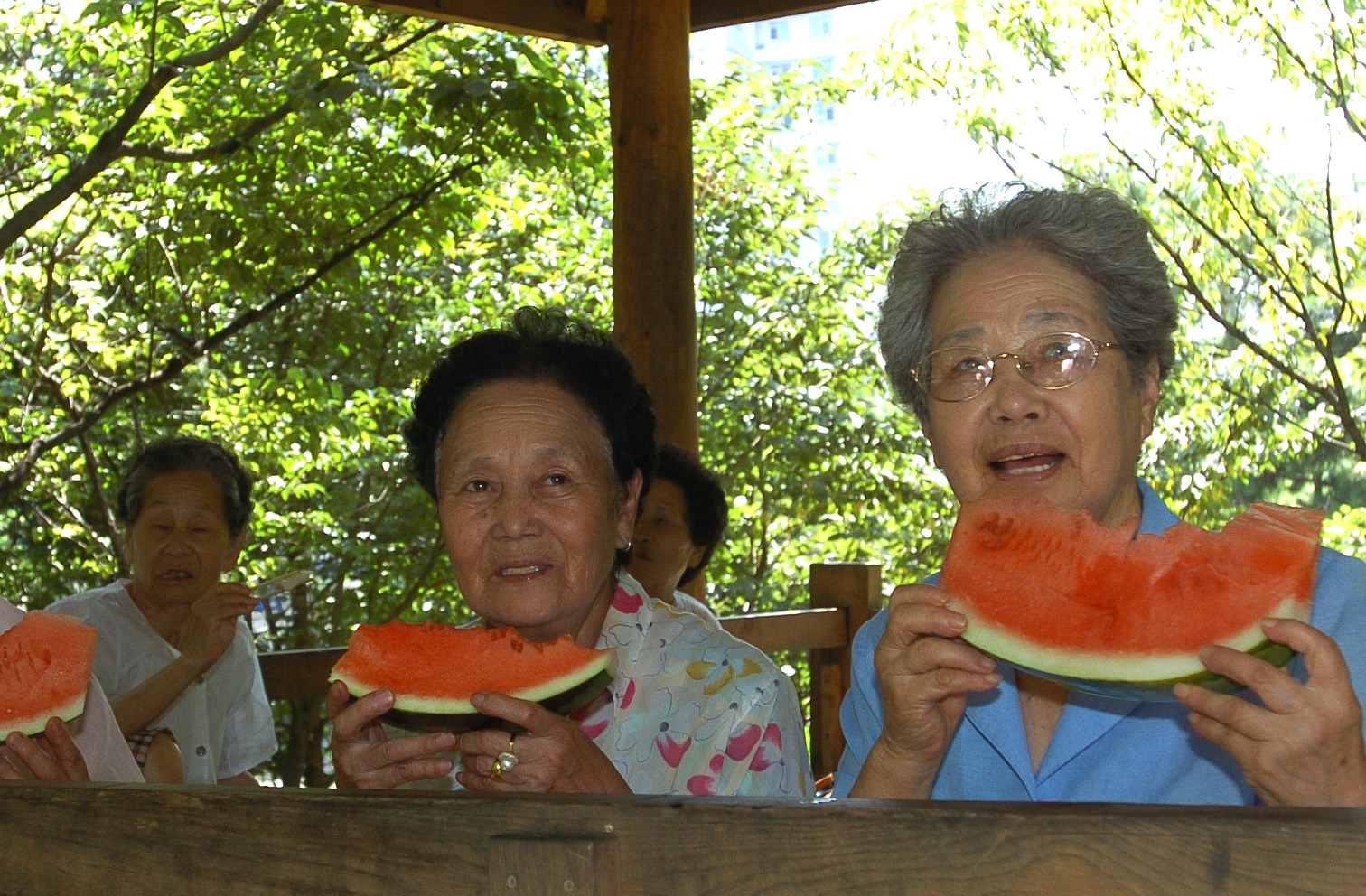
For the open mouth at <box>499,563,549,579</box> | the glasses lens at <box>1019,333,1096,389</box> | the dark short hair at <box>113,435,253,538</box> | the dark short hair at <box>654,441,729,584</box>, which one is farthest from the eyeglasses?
the dark short hair at <box>113,435,253,538</box>

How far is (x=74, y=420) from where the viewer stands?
7.16 meters

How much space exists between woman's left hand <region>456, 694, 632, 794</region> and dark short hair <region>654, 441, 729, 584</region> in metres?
2.36

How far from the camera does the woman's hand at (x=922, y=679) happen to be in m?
1.50

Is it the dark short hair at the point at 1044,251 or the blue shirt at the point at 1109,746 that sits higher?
the dark short hair at the point at 1044,251

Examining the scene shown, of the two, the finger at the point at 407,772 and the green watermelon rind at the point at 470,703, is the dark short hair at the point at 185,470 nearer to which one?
the green watermelon rind at the point at 470,703

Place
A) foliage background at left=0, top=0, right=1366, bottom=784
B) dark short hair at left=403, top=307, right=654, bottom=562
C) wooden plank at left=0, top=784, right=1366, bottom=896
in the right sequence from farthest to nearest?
foliage background at left=0, top=0, right=1366, bottom=784 < dark short hair at left=403, top=307, right=654, bottom=562 < wooden plank at left=0, top=784, right=1366, bottom=896

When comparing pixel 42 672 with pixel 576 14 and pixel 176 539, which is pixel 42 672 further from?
pixel 576 14

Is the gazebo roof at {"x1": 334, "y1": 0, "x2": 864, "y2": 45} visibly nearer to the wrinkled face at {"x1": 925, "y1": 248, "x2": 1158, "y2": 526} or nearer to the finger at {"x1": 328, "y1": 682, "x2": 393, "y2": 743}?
the wrinkled face at {"x1": 925, "y1": 248, "x2": 1158, "y2": 526}

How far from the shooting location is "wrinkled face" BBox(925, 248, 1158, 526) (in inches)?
74.4

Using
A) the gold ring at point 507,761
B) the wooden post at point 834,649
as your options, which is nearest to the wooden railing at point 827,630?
the wooden post at point 834,649

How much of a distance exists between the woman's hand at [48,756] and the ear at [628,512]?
935mm

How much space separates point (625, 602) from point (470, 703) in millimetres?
707

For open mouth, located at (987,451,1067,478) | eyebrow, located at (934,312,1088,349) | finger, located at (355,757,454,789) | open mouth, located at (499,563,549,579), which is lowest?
finger, located at (355,757,454,789)

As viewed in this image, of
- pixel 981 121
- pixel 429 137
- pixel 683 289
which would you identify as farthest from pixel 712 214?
pixel 683 289
